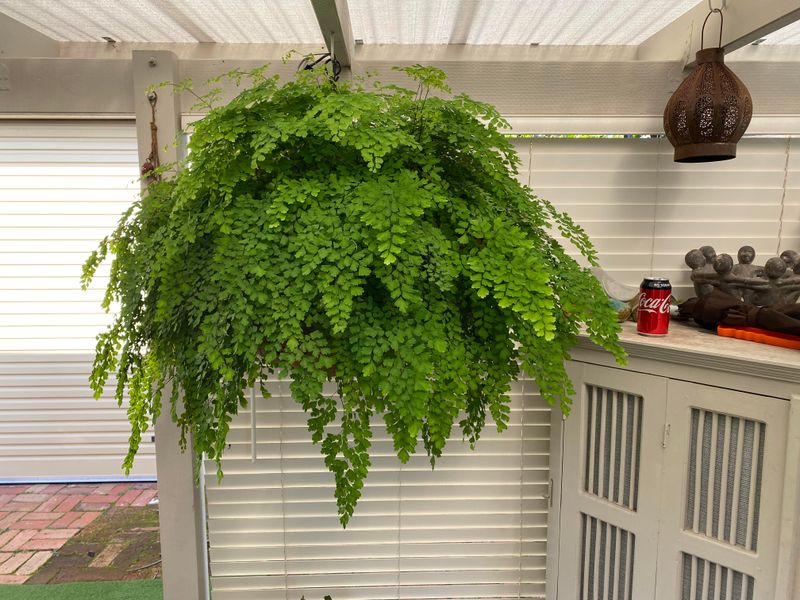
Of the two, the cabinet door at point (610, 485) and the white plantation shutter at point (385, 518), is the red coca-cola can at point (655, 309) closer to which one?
the cabinet door at point (610, 485)

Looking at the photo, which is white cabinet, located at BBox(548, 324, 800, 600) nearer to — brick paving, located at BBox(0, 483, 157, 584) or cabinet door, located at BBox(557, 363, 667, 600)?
cabinet door, located at BBox(557, 363, 667, 600)

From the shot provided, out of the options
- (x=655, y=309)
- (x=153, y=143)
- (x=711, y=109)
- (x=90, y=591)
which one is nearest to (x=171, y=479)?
(x=90, y=591)

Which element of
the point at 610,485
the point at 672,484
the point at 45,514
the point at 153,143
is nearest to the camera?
the point at 672,484

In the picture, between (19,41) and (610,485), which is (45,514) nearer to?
(19,41)

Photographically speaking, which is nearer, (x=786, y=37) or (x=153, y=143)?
(x=153, y=143)

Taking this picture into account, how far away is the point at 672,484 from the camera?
58.2 inches

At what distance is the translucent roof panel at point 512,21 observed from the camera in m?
1.78

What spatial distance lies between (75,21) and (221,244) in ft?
4.89

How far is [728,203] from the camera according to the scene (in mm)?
1994

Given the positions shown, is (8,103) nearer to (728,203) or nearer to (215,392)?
(215,392)

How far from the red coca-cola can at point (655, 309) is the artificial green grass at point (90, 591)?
7.41 feet

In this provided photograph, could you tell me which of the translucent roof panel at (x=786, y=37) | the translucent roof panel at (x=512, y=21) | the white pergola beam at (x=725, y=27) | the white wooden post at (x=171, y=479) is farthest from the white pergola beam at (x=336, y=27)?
the translucent roof panel at (x=786, y=37)

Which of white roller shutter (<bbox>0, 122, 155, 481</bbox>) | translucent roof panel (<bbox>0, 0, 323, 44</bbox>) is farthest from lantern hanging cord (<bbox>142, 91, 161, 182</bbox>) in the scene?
white roller shutter (<bbox>0, 122, 155, 481</bbox>)

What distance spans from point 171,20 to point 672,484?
235 centimetres
